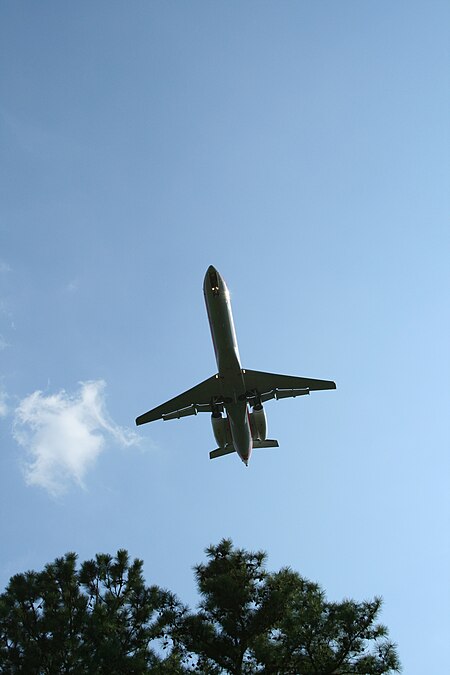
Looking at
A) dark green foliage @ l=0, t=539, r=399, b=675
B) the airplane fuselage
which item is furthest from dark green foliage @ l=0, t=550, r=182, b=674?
the airplane fuselage

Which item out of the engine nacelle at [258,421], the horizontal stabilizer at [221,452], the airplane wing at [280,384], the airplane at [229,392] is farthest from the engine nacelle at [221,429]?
the airplane wing at [280,384]

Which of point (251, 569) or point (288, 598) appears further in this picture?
point (251, 569)

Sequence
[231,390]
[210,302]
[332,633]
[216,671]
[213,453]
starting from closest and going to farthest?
[332,633] < [216,671] < [210,302] < [231,390] < [213,453]

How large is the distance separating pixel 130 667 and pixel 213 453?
19.0m

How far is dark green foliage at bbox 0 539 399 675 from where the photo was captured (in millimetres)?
17578

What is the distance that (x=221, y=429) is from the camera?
3397cm

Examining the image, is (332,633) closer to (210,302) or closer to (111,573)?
(111,573)

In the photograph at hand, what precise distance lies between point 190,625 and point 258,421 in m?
15.3

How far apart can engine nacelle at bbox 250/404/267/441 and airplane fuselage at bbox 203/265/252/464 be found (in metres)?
0.68

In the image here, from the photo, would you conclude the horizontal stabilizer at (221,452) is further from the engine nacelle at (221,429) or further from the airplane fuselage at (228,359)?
the airplane fuselage at (228,359)

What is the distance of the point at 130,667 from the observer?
60.2 feet

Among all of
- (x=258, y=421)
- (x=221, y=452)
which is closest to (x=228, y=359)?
(x=258, y=421)

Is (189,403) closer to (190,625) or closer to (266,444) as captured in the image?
→ (266,444)

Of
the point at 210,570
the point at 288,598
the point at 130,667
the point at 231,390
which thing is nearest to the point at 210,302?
the point at 231,390
